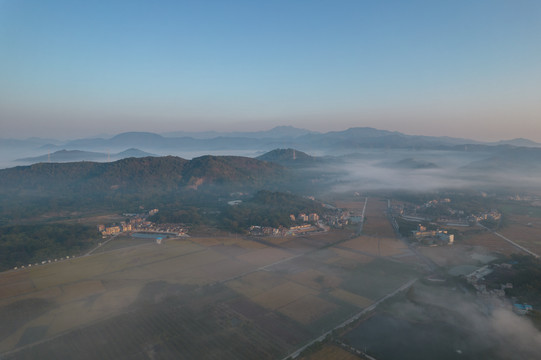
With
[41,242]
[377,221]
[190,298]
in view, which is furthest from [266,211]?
[41,242]

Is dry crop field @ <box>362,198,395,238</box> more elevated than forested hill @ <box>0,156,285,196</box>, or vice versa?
forested hill @ <box>0,156,285,196</box>

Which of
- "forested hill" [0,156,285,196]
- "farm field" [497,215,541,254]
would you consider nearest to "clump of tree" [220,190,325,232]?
"forested hill" [0,156,285,196]

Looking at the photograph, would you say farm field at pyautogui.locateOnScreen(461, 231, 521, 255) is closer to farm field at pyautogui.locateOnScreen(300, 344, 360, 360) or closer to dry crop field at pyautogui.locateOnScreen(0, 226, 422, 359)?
dry crop field at pyautogui.locateOnScreen(0, 226, 422, 359)

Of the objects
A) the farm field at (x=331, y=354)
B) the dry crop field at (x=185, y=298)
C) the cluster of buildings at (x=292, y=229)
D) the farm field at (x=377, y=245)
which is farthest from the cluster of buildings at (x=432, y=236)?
the farm field at (x=331, y=354)

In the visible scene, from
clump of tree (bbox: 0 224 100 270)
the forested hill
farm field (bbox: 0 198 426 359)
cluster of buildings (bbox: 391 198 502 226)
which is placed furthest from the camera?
the forested hill

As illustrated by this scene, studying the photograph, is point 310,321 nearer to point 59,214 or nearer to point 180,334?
point 180,334

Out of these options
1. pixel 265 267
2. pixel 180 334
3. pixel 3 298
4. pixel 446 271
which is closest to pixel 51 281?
pixel 3 298

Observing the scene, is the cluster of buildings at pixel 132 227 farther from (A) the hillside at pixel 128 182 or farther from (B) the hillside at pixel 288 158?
(B) the hillside at pixel 288 158
